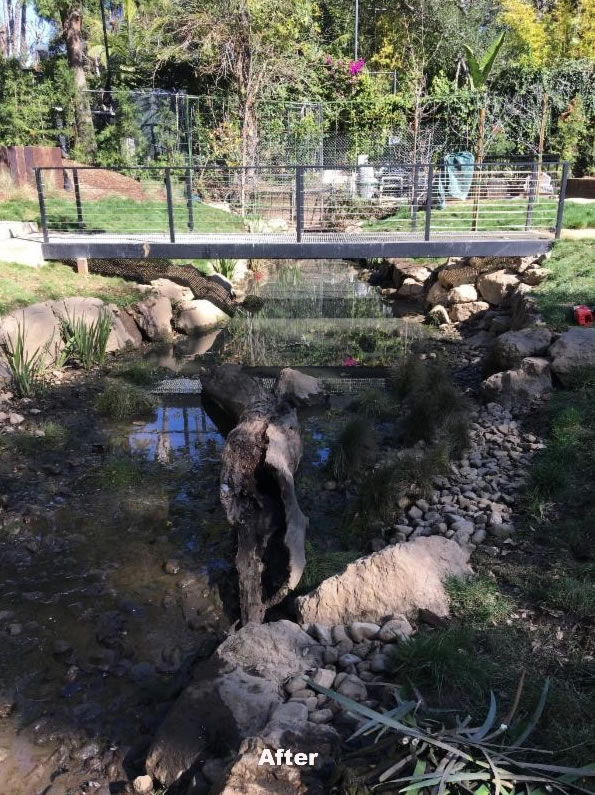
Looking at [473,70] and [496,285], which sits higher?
[473,70]

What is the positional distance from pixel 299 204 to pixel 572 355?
516 centimetres

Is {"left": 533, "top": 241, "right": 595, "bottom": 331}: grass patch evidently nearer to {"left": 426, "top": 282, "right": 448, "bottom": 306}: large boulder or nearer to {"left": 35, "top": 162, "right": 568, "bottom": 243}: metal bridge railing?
{"left": 35, "top": 162, "right": 568, "bottom": 243}: metal bridge railing

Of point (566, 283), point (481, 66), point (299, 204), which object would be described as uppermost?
point (481, 66)

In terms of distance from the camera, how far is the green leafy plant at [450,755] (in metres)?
2.27

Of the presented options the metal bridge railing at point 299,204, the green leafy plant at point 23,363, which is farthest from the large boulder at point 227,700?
the metal bridge railing at point 299,204

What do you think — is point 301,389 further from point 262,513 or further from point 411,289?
point 411,289

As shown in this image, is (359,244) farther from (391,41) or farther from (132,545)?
(391,41)

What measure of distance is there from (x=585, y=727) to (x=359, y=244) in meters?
8.51

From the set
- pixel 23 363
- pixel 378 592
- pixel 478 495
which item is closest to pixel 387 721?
pixel 378 592

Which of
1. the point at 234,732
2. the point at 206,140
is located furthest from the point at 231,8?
the point at 234,732

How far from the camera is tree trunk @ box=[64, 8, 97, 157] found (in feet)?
54.2

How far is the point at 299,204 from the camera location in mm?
10312

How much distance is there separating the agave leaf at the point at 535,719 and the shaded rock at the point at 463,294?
9.20m

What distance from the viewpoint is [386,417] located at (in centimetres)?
732
